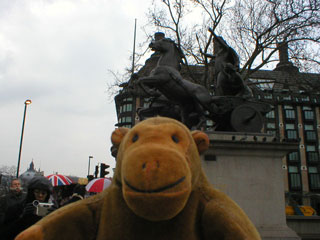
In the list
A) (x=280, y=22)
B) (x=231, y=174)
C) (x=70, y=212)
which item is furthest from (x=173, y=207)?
(x=280, y=22)

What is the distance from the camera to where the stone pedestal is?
6.16 metres

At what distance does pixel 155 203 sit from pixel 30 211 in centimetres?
197

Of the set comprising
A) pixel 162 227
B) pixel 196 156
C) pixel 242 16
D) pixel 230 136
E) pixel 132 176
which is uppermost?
pixel 242 16

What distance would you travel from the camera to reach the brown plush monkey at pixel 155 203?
56.7 inches

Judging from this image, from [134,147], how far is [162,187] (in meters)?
0.29

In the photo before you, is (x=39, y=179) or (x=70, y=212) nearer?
(x=70, y=212)

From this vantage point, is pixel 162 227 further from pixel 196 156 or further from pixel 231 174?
pixel 231 174

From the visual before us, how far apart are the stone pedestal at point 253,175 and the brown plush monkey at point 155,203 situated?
476 cm

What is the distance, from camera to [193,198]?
1.73 m

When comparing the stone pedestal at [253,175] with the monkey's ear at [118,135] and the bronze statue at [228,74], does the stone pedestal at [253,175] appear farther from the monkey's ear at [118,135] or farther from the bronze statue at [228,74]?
the monkey's ear at [118,135]

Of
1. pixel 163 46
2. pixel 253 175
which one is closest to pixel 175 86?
pixel 163 46

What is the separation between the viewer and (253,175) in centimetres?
650

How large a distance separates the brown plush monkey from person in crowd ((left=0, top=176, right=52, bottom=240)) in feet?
4.20

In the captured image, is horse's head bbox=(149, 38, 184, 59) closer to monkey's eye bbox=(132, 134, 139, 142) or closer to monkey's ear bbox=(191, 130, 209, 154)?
monkey's ear bbox=(191, 130, 209, 154)
